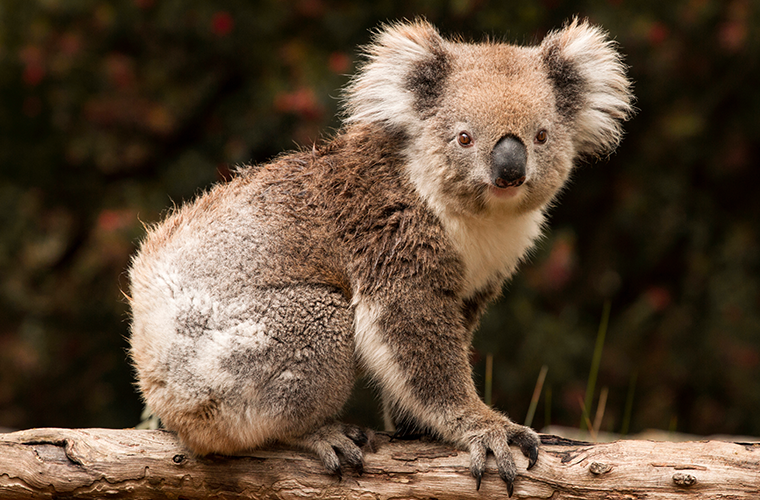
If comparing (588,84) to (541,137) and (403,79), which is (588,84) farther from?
(403,79)

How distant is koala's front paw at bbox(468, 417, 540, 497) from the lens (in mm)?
2701

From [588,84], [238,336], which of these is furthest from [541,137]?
[238,336]

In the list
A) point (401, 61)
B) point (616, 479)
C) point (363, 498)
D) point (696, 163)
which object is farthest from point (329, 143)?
point (696, 163)

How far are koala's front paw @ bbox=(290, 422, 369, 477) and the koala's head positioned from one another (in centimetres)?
95

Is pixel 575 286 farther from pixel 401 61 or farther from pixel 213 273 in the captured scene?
pixel 213 273

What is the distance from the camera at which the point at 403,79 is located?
3.06m

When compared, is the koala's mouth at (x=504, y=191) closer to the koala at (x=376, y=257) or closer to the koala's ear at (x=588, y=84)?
the koala at (x=376, y=257)

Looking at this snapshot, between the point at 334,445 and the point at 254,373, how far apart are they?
416mm

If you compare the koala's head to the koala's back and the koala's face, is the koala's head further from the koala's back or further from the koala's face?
the koala's back

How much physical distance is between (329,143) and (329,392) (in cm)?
113

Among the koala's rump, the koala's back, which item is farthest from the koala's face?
the koala's rump

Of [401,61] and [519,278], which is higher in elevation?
[519,278]

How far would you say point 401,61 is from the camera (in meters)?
3.08

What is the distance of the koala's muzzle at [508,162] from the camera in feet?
8.98
